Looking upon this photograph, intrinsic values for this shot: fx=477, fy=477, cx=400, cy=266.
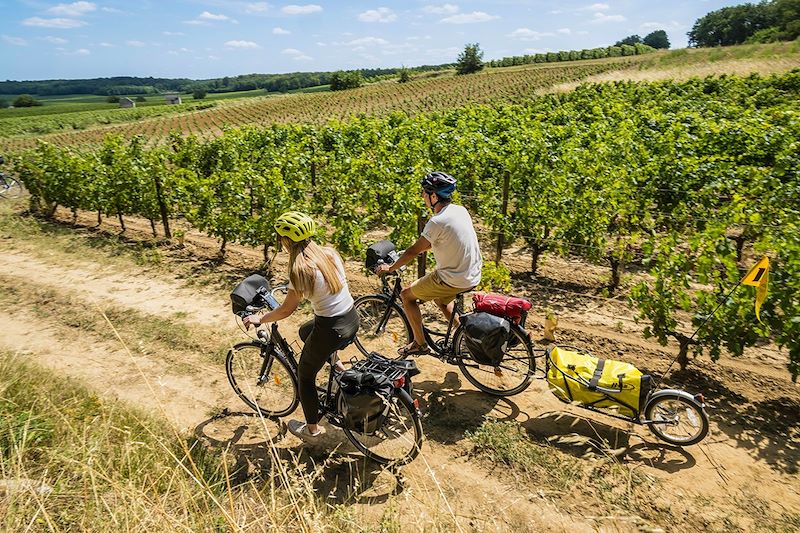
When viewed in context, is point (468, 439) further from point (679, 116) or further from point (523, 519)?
point (679, 116)

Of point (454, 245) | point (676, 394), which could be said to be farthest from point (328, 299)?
point (676, 394)

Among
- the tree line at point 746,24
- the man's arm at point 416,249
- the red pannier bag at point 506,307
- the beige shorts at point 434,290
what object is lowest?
the red pannier bag at point 506,307

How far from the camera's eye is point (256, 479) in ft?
14.5

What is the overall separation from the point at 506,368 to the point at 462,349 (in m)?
0.53

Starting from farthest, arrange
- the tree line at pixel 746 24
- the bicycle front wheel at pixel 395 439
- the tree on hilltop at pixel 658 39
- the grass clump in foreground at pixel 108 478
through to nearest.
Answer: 1. the tree on hilltop at pixel 658 39
2. the tree line at pixel 746 24
3. the bicycle front wheel at pixel 395 439
4. the grass clump in foreground at pixel 108 478

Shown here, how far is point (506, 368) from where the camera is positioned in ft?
17.6

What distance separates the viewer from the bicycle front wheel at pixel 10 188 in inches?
611

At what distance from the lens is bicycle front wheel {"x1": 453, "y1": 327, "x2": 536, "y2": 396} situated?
516 cm

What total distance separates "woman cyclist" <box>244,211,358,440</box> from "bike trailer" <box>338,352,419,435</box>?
31cm

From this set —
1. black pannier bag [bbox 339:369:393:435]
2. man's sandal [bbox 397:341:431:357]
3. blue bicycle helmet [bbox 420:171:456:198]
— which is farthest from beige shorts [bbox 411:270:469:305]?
black pannier bag [bbox 339:369:393:435]

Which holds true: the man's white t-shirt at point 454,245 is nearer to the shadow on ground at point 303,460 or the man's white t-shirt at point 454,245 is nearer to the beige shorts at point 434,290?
the beige shorts at point 434,290

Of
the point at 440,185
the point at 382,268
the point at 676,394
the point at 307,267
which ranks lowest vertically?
the point at 676,394

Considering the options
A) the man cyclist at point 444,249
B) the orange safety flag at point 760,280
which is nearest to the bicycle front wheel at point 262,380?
the man cyclist at point 444,249

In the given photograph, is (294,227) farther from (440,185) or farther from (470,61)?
(470,61)
